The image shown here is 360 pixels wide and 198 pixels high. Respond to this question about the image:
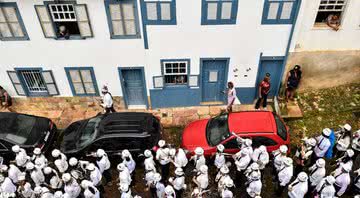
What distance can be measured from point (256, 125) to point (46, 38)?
8588 millimetres

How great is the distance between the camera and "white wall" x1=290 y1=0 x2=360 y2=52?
13109mm

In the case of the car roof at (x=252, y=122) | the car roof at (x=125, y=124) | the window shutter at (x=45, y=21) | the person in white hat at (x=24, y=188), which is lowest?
the person in white hat at (x=24, y=188)

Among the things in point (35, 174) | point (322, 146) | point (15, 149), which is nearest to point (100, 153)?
point (35, 174)

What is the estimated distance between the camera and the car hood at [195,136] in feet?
40.8

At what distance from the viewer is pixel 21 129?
42.7ft

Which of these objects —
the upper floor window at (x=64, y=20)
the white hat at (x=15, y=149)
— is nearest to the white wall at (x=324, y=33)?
the upper floor window at (x=64, y=20)

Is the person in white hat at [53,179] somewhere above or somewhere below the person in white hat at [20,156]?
below

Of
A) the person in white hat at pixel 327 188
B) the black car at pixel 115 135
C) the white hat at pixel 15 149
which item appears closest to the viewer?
the person in white hat at pixel 327 188

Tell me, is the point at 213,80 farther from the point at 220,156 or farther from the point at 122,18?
the point at 122,18

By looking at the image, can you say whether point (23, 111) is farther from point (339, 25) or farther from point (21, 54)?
point (339, 25)

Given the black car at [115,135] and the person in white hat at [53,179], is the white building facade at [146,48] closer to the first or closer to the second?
the black car at [115,135]

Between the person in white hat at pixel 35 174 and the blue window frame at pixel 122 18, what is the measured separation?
5499 millimetres

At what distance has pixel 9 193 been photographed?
36.1 feet

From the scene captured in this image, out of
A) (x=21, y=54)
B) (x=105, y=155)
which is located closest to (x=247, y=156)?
(x=105, y=155)
